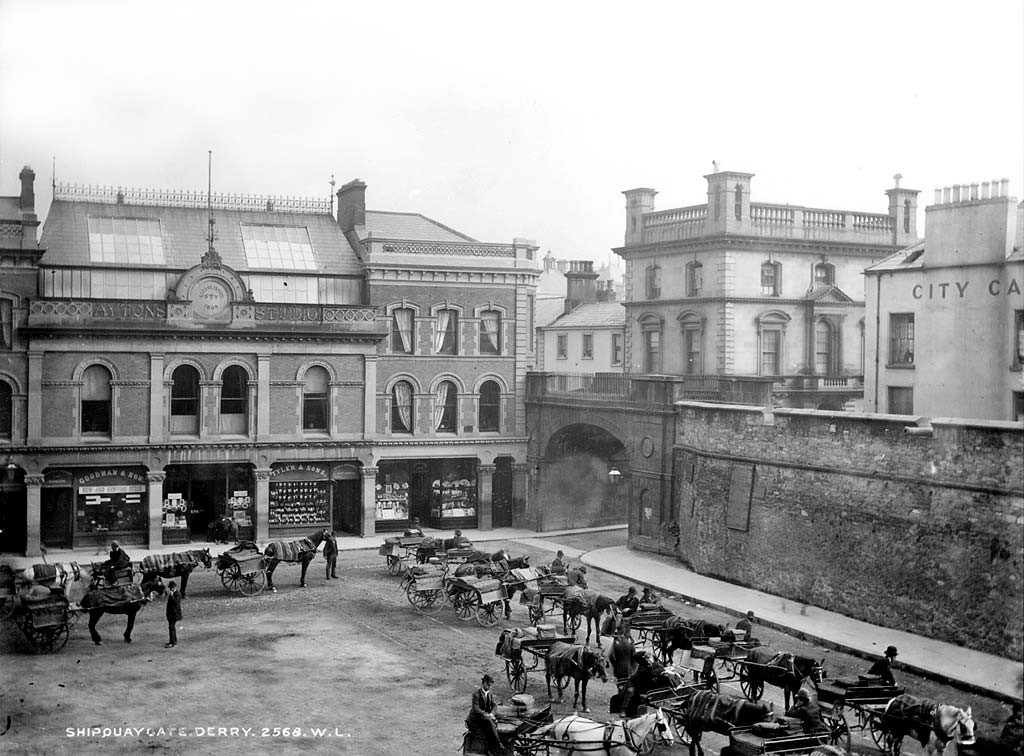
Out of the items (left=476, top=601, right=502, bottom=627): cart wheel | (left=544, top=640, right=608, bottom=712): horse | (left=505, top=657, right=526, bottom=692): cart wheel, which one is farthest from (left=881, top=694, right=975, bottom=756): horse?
(left=476, top=601, right=502, bottom=627): cart wheel

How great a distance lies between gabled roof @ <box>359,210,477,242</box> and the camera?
130 feet

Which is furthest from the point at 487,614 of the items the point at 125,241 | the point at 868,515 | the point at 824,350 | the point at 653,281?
the point at 824,350

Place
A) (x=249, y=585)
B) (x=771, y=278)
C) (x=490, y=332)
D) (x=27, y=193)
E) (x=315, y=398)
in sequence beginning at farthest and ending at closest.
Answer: (x=771, y=278), (x=490, y=332), (x=315, y=398), (x=27, y=193), (x=249, y=585)

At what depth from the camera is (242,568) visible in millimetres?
26156

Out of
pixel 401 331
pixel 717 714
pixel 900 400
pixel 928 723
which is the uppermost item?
pixel 401 331

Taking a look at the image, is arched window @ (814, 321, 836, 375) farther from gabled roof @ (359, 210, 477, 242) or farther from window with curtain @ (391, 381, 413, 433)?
window with curtain @ (391, 381, 413, 433)

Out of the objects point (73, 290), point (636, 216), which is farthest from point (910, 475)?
point (73, 290)

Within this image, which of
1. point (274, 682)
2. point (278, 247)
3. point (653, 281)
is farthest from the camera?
point (653, 281)

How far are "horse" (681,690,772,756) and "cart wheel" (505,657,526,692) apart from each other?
4076 mm

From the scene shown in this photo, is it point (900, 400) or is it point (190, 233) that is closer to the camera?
point (900, 400)

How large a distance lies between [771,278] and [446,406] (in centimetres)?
1359

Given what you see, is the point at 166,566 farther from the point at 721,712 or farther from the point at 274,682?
the point at 721,712

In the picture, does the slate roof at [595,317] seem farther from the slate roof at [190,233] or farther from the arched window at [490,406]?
the slate roof at [190,233]

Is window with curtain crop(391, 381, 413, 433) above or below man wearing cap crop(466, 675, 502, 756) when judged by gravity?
above
